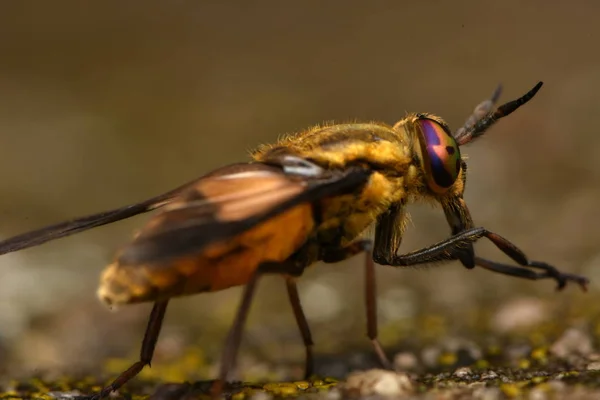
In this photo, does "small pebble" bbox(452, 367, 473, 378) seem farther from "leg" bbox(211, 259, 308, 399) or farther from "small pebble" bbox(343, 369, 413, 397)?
"leg" bbox(211, 259, 308, 399)

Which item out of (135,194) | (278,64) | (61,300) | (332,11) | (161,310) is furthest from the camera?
(332,11)

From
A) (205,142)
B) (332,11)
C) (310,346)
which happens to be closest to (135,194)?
(205,142)

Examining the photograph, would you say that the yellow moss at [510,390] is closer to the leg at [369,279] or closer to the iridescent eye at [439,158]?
the leg at [369,279]

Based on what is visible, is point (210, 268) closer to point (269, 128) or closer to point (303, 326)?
point (303, 326)

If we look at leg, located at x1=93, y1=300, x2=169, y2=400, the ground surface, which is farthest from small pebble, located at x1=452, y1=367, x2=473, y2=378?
leg, located at x1=93, y1=300, x2=169, y2=400

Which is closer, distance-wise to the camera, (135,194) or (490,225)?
(490,225)

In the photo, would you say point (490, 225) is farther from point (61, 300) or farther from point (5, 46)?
point (5, 46)

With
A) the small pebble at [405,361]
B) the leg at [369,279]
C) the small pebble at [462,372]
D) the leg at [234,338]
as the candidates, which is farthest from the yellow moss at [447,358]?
the leg at [234,338]
